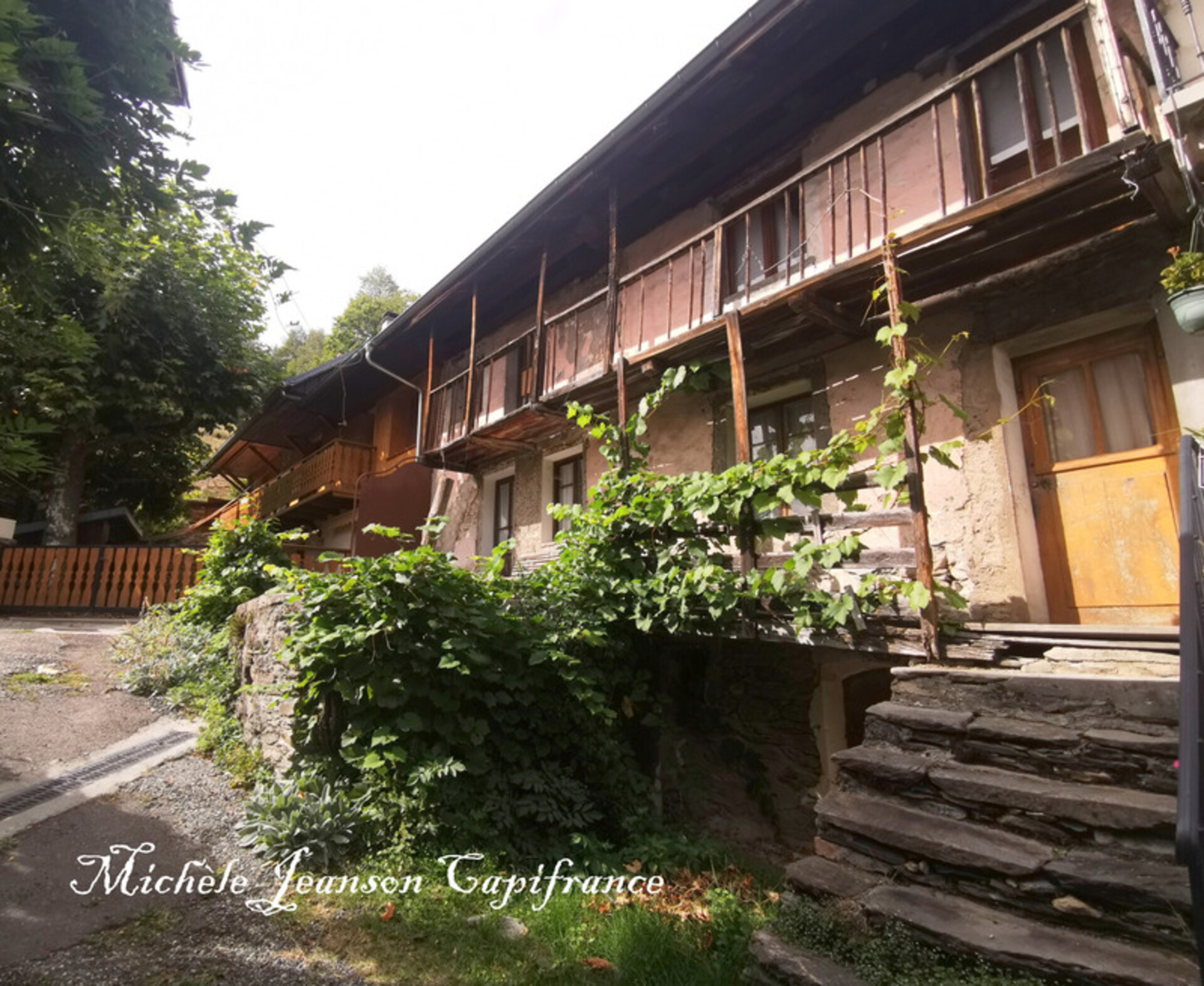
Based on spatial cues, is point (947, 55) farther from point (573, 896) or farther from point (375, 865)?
point (375, 865)

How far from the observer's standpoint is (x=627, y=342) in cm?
770

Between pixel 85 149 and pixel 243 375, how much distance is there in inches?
551

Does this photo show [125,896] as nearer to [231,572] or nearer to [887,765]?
[887,765]

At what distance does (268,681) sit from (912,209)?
6.80 meters

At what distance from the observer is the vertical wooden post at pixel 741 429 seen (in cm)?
439

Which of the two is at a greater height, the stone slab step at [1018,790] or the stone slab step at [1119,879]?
the stone slab step at [1018,790]

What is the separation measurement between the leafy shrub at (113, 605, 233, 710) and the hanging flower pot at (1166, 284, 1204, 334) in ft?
26.3

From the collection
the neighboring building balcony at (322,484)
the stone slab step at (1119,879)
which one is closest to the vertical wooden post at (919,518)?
the stone slab step at (1119,879)

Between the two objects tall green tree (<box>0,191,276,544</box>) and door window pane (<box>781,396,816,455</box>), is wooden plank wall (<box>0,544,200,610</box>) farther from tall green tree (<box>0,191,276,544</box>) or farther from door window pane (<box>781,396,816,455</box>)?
door window pane (<box>781,396,816,455</box>)

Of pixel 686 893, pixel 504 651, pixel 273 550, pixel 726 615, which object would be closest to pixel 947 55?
pixel 726 615

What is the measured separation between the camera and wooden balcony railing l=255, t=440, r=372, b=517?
13.6 m

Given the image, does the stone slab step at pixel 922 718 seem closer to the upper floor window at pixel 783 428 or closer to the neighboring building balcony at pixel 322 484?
the upper floor window at pixel 783 428

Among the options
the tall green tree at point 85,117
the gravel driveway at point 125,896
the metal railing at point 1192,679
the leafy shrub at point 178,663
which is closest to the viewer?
the metal railing at point 1192,679

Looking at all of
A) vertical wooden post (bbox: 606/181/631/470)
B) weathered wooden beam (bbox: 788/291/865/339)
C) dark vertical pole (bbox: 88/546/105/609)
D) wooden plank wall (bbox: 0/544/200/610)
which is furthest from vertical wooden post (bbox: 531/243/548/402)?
dark vertical pole (bbox: 88/546/105/609)
